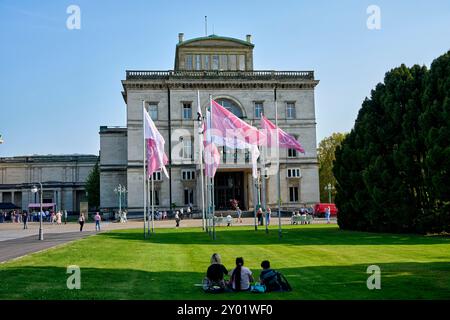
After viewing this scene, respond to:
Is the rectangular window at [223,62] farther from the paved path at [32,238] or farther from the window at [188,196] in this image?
the paved path at [32,238]

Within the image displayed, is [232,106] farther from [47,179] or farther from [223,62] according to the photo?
[47,179]

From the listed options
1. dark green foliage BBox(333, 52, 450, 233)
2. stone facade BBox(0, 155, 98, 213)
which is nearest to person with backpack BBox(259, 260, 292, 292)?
dark green foliage BBox(333, 52, 450, 233)

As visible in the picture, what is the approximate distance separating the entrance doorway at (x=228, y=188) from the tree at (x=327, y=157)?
24011 millimetres

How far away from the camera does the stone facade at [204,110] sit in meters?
76.9

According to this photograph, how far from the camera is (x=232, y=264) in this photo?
2223 cm

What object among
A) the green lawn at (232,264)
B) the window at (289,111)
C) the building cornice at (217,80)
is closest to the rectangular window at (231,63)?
the building cornice at (217,80)

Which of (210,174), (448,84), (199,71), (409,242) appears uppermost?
(199,71)

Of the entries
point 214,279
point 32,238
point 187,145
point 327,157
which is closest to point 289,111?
point 187,145

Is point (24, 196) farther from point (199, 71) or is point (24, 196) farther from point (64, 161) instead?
point (199, 71)

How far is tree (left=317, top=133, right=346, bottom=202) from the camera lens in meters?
99.8

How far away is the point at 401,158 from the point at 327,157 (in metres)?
63.3
